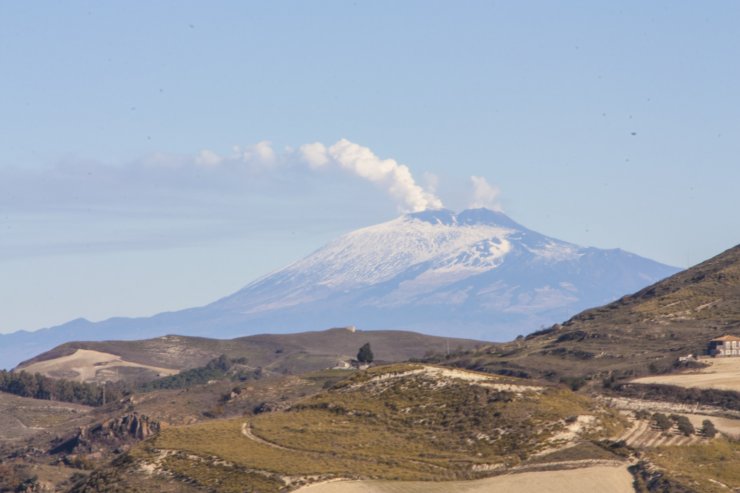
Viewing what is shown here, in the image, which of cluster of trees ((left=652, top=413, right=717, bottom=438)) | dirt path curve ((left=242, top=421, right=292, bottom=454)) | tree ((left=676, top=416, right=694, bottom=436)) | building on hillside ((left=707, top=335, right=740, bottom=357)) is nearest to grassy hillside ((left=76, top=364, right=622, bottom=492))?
dirt path curve ((left=242, top=421, right=292, bottom=454))

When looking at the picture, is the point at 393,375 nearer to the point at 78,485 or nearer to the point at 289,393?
the point at 78,485

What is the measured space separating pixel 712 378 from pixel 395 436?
5350 centimetres

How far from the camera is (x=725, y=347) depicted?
581ft

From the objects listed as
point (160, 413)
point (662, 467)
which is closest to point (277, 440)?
point (662, 467)

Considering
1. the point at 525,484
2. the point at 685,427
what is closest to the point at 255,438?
the point at 525,484

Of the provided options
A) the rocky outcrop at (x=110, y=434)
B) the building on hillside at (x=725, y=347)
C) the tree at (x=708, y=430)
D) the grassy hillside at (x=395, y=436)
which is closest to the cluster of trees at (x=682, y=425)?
the tree at (x=708, y=430)

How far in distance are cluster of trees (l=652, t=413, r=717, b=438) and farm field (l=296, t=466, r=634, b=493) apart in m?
14.1

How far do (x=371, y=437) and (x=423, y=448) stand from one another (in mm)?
5241

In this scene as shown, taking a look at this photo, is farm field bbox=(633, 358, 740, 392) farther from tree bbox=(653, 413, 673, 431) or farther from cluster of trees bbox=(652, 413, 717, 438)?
tree bbox=(653, 413, 673, 431)

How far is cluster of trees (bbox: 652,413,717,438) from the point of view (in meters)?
116

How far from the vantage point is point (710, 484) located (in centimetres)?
9831

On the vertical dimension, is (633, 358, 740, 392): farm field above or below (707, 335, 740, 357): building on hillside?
below

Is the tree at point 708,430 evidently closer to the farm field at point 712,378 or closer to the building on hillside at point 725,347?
the farm field at point 712,378

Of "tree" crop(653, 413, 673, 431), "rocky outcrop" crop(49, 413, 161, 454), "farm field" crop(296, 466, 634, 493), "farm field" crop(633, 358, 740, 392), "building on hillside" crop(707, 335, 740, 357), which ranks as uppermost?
"building on hillside" crop(707, 335, 740, 357)
